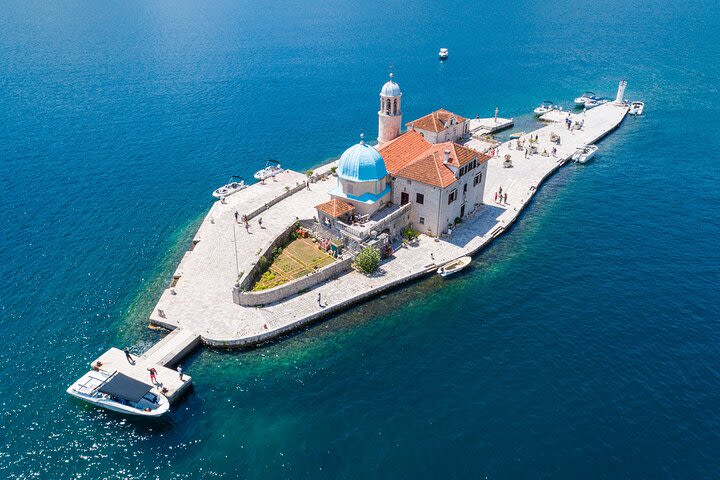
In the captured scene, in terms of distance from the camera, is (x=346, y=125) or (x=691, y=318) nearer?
(x=691, y=318)

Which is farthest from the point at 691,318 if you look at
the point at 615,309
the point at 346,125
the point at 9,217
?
the point at 9,217

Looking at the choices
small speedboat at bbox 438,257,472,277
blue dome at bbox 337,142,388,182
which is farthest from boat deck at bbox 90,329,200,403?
small speedboat at bbox 438,257,472,277

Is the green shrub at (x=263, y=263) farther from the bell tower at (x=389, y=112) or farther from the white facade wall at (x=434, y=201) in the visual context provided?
the bell tower at (x=389, y=112)

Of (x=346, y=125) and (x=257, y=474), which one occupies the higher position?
(x=346, y=125)

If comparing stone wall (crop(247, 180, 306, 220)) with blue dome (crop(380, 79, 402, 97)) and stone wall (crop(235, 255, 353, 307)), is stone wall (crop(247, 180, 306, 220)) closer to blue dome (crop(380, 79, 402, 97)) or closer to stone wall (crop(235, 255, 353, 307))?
stone wall (crop(235, 255, 353, 307))

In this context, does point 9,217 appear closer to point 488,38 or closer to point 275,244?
point 275,244

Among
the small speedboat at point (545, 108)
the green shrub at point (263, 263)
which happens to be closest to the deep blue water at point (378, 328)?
the small speedboat at point (545, 108)

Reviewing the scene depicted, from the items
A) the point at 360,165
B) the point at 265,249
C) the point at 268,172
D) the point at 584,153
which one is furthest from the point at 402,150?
the point at 584,153
